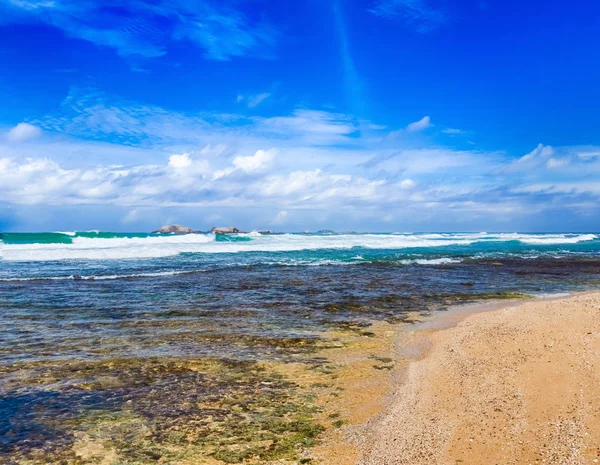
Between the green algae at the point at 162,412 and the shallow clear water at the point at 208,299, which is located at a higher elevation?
the shallow clear water at the point at 208,299

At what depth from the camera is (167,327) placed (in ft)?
34.2

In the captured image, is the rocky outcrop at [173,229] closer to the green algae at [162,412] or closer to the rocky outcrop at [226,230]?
the rocky outcrop at [226,230]

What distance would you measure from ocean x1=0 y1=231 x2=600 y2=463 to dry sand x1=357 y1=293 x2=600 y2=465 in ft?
3.96

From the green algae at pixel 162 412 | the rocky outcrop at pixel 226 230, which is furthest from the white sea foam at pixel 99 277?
the rocky outcrop at pixel 226 230

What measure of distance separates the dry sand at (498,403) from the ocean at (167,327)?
1.21 meters

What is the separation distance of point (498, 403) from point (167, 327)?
7.66 meters

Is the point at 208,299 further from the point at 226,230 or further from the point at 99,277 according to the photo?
the point at 226,230

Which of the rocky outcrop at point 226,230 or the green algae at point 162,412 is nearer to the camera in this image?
the green algae at point 162,412

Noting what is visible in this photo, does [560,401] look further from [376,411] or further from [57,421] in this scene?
[57,421]

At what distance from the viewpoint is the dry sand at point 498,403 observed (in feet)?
14.1

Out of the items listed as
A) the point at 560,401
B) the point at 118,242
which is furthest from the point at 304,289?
the point at 118,242

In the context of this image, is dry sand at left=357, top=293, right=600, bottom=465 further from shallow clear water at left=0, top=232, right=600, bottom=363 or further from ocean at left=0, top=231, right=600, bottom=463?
shallow clear water at left=0, top=232, right=600, bottom=363

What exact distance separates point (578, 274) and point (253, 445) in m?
24.7

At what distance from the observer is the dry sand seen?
14.1 feet
